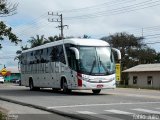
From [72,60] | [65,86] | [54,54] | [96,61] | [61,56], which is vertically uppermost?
[54,54]

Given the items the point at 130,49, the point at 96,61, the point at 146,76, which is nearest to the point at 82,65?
the point at 96,61

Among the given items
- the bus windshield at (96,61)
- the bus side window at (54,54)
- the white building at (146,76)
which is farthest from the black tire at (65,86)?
the white building at (146,76)

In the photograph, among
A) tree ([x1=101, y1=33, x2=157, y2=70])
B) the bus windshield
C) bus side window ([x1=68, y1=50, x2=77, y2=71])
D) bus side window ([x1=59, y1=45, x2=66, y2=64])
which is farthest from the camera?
tree ([x1=101, y1=33, x2=157, y2=70])

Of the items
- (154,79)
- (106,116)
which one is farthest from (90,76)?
(154,79)

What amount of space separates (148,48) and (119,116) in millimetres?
85232

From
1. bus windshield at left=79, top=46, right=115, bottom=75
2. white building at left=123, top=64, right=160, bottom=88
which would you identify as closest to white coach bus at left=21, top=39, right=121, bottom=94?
bus windshield at left=79, top=46, right=115, bottom=75

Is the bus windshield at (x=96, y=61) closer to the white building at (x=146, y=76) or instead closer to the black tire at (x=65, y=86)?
the black tire at (x=65, y=86)

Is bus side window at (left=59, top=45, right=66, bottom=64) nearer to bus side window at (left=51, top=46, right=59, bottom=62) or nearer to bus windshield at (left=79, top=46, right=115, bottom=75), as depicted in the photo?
bus side window at (left=51, top=46, right=59, bottom=62)

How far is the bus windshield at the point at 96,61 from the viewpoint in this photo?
28266 mm

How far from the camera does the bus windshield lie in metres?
28.3

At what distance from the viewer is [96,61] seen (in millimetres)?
28438

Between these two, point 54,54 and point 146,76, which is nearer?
point 54,54

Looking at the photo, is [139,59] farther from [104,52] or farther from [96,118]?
[96,118]

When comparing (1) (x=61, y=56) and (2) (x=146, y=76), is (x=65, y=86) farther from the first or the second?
(2) (x=146, y=76)
